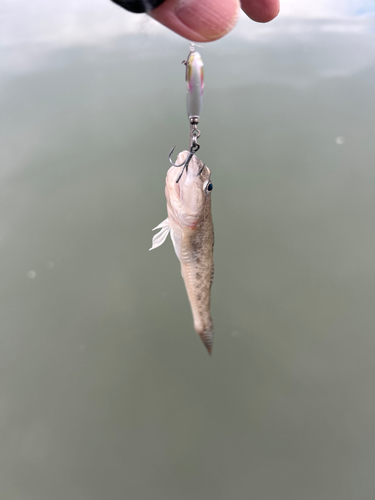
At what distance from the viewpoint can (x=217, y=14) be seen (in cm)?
86

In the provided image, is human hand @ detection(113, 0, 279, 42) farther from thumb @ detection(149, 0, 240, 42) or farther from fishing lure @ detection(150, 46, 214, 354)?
fishing lure @ detection(150, 46, 214, 354)

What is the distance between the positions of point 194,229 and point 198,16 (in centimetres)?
103

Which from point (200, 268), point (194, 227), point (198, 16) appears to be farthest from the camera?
point (200, 268)

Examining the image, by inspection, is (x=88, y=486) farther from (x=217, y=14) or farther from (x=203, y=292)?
(x=217, y=14)

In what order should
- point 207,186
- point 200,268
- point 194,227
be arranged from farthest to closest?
point 200,268 < point 194,227 < point 207,186

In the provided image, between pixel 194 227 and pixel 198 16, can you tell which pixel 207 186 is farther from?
pixel 198 16

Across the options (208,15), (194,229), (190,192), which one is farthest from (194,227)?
(208,15)

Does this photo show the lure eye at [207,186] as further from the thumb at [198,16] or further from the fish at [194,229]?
the thumb at [198,16]

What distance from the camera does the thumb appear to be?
2.71ft

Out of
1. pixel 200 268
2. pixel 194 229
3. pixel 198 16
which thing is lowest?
pixel 200 268

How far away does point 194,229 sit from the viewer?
1.74m

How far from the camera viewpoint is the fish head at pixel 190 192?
1.56 m

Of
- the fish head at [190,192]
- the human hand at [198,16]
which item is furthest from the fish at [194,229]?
the human hand at [198,16]

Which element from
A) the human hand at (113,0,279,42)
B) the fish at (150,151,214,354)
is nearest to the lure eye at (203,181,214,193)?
the fish at (150,151,214,354)
